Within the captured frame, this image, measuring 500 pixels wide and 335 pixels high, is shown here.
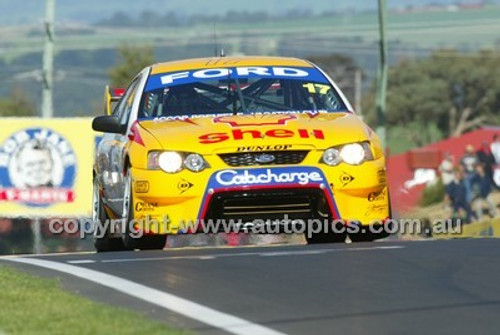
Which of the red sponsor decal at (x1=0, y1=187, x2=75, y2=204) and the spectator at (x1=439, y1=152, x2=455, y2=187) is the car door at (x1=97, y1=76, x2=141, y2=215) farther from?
the spectator at (x1=439, y1=152, x2=455, y2=187)

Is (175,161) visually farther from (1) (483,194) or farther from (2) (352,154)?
(1) (483,194)

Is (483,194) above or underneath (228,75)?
underneath

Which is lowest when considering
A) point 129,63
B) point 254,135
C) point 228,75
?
point 254,135

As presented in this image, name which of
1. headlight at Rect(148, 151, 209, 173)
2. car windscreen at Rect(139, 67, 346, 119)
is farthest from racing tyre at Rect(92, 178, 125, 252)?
headlight at Rect(148, 151, 209, 173)

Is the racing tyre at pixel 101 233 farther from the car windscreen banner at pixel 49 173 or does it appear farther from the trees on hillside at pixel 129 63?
the trees on hillside at pixel 129 63

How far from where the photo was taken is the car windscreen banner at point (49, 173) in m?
→ 28.7

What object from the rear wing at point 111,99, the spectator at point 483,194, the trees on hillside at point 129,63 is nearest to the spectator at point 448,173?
the spectator at point 483,194

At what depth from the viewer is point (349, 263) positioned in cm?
1096

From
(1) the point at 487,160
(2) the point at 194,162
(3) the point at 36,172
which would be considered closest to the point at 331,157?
(2) the point at 194,162

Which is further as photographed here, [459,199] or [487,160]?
[487,160]

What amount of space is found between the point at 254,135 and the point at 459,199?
1866 centimetres

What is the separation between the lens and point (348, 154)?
41.9 ft

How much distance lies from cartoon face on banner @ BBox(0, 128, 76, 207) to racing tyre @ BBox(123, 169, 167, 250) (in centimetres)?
1520

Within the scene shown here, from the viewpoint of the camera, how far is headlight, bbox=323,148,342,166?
1270 centimetres
